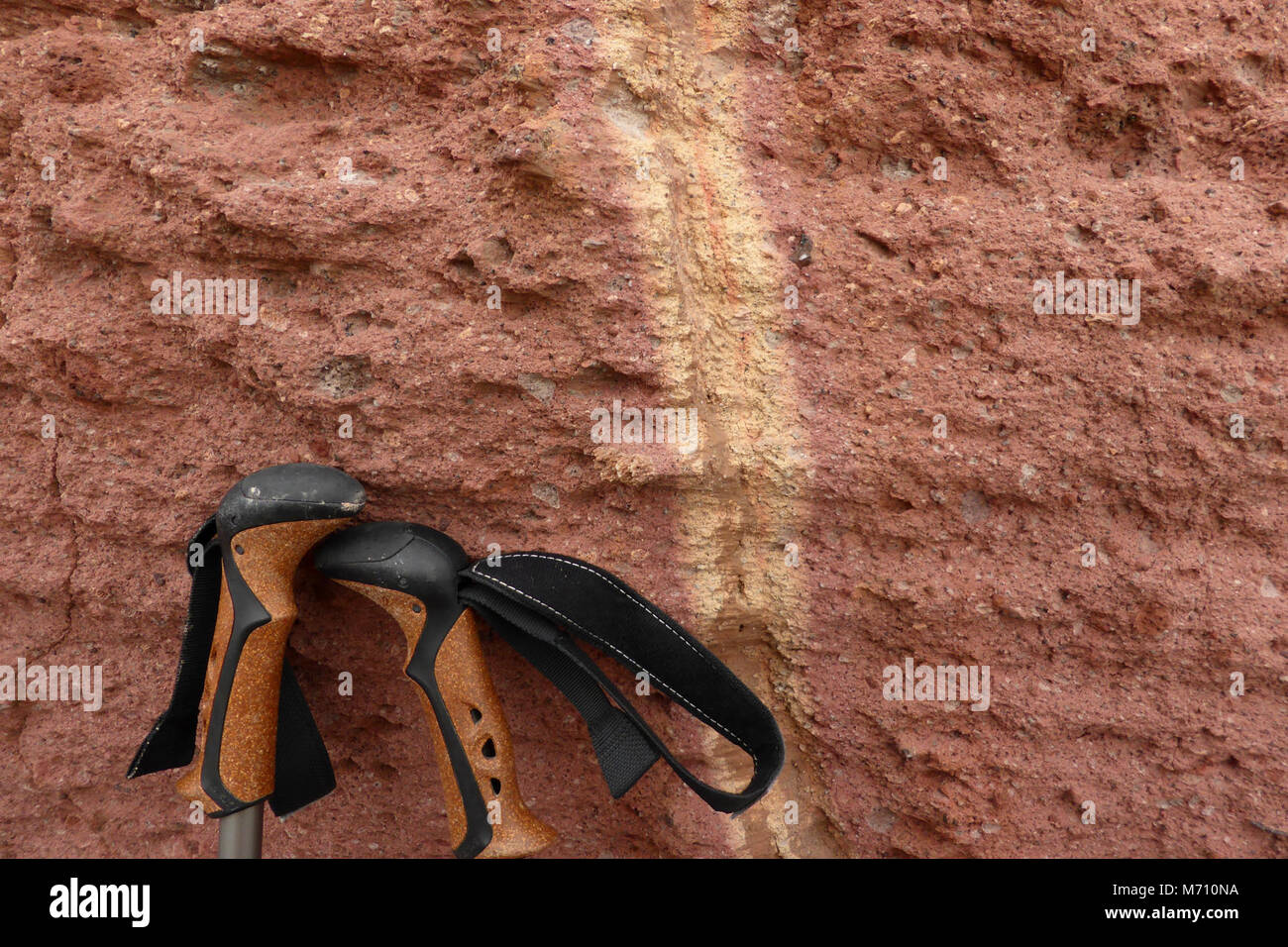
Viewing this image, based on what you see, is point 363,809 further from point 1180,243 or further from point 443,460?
point 1180,243

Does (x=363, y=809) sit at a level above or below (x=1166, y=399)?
below

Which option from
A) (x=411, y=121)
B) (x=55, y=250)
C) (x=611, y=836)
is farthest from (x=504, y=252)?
(x=611, y=836)

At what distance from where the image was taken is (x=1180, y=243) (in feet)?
5.30

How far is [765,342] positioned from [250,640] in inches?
47.4

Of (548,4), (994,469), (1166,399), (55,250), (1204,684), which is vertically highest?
(548,4)

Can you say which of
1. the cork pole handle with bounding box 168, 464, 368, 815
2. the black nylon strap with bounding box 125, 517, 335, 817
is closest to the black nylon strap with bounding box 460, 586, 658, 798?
the cork pole handle with bounding box 168, 464, 368, 815

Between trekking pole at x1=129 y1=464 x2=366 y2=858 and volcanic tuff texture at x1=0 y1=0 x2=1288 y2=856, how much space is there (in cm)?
16

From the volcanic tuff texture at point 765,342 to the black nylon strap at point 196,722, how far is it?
14 centimetres

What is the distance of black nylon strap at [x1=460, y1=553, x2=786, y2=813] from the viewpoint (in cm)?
158

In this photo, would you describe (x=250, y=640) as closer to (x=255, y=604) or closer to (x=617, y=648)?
(x=255, y=604)

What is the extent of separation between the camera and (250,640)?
159 cm

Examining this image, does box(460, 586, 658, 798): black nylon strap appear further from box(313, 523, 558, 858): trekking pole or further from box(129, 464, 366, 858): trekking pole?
box(129, 464, 366, 858): trekking pole

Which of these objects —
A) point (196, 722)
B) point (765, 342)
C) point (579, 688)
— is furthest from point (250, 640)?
point (765, 342)

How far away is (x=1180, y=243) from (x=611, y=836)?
1.72 meters
